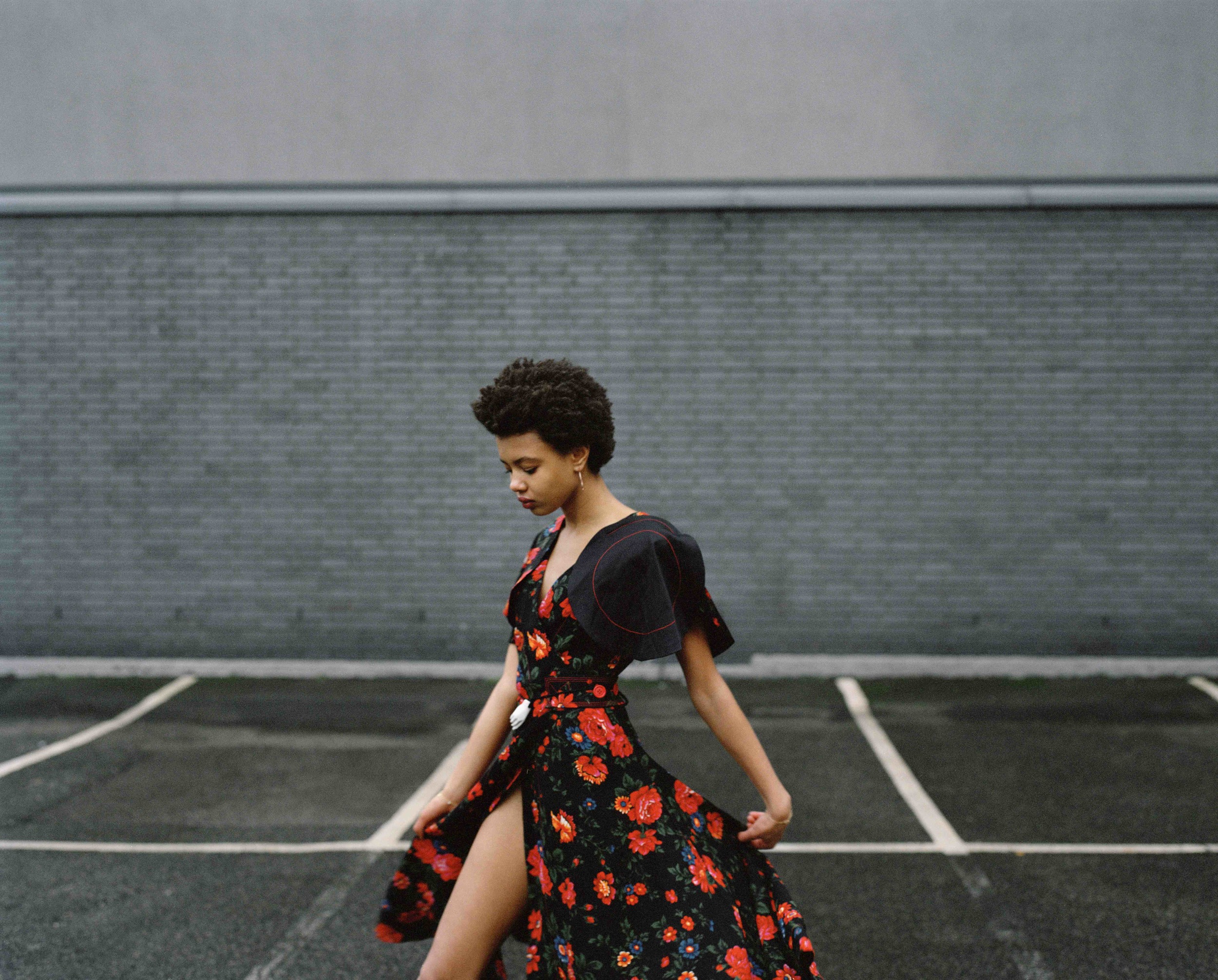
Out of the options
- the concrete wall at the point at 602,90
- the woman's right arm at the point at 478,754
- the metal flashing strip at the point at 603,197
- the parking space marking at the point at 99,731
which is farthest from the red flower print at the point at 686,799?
the concrete wall at the point at 602,90

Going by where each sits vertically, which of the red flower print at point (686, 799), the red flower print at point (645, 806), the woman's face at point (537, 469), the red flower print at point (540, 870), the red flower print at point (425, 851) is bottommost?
the red flower print at point (425, 851)

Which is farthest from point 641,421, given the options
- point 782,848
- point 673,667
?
point 782,848

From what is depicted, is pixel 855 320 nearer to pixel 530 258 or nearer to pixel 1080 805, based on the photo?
pixel 530 258

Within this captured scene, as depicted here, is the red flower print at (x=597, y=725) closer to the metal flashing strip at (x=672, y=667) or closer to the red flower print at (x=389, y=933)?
the red flower print at (x=389, y=933)

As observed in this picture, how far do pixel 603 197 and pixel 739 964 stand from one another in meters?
6.79

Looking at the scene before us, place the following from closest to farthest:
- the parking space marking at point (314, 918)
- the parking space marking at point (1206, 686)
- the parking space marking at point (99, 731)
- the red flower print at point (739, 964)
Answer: the red flower print at point (739, 964), the parking space marking at point (314, 918), the parking space marking at point (99, 731), the parking space marking at point (1206, 686)

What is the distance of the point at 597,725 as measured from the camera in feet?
6.97

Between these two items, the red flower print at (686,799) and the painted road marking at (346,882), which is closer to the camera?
the red flower print at (686,799)

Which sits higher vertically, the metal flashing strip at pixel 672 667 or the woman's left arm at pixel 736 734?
the woman's left arm at pixel 736 734

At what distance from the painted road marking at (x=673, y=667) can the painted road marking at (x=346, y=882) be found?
7.83ft

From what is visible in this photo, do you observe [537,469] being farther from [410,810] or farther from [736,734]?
[410,810]

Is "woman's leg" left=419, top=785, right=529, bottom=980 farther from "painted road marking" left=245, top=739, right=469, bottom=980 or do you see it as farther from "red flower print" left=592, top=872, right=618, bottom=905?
"painted road marking" left=245, top=739, right=469, bottom=980

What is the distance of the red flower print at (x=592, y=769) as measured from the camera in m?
2.08

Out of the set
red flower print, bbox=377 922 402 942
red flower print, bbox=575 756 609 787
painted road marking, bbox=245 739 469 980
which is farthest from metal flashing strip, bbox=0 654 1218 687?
red flower print, bbox=575 756 609 787
